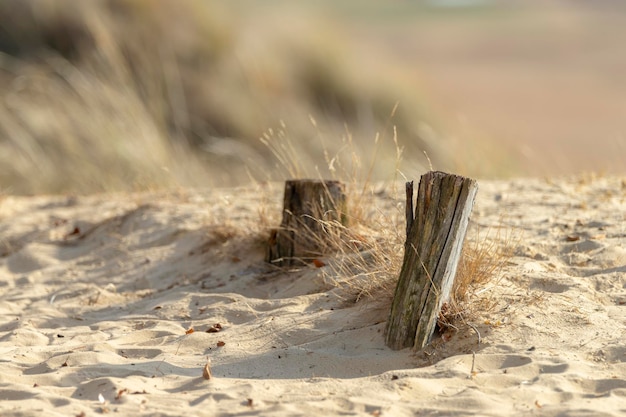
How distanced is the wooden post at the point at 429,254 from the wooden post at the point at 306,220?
1.02m

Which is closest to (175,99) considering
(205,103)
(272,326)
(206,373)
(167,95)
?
(167,95)

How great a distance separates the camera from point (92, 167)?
29.8 ft

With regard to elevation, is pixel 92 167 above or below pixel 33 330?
above

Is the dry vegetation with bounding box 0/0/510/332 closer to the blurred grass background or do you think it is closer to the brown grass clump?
the blurred grass background

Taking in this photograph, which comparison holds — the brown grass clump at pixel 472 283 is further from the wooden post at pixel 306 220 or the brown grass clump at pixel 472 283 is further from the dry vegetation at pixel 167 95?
the dry vegetation at pixel 167 95

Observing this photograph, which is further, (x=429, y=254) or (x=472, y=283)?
(x=472, y=283)

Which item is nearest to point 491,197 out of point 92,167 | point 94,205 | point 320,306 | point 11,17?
point 320,306

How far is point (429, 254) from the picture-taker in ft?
12.0

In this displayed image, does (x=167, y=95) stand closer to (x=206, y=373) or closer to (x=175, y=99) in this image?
(x=175, y=99)

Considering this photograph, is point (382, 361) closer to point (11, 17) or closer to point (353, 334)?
point (353, 334)

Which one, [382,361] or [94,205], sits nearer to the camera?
[382,361]

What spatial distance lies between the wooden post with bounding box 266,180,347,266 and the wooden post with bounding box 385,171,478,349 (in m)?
1.02

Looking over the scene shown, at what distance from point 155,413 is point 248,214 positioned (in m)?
2.80

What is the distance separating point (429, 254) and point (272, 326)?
95 cm
